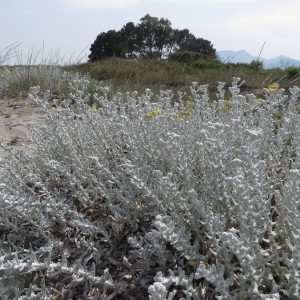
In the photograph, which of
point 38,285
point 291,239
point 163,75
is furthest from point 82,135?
point 163,75

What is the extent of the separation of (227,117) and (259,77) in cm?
933

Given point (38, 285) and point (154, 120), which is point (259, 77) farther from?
point (38, 285)

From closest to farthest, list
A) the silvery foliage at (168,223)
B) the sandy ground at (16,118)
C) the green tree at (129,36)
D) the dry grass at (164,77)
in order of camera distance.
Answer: the silvery foliage at (168,223)
the sandy ground at (16,118)
the dry grass at (164,77)
the green tree at (129,36)

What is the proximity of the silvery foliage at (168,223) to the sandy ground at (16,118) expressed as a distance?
77.0 inches

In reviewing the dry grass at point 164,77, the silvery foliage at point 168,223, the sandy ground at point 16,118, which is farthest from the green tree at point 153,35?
the silvery foliage at point 168,223

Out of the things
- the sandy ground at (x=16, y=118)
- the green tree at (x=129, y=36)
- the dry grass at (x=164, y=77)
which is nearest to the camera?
the sandy ground at (x=16, y=118)

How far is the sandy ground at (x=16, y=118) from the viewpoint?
478 centimetres

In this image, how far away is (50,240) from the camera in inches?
83.4

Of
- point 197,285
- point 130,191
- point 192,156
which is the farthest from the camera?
point 192,156

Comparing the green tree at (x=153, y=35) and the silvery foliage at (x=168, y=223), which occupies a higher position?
the green tree at (x=153, y=35)

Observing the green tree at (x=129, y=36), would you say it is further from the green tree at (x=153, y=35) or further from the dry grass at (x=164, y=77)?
the dry grass at (x=164, y=77)

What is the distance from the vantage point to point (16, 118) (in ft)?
19.7

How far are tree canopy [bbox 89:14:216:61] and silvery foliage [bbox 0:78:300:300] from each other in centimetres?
2570

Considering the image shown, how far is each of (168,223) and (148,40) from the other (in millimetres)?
29980
